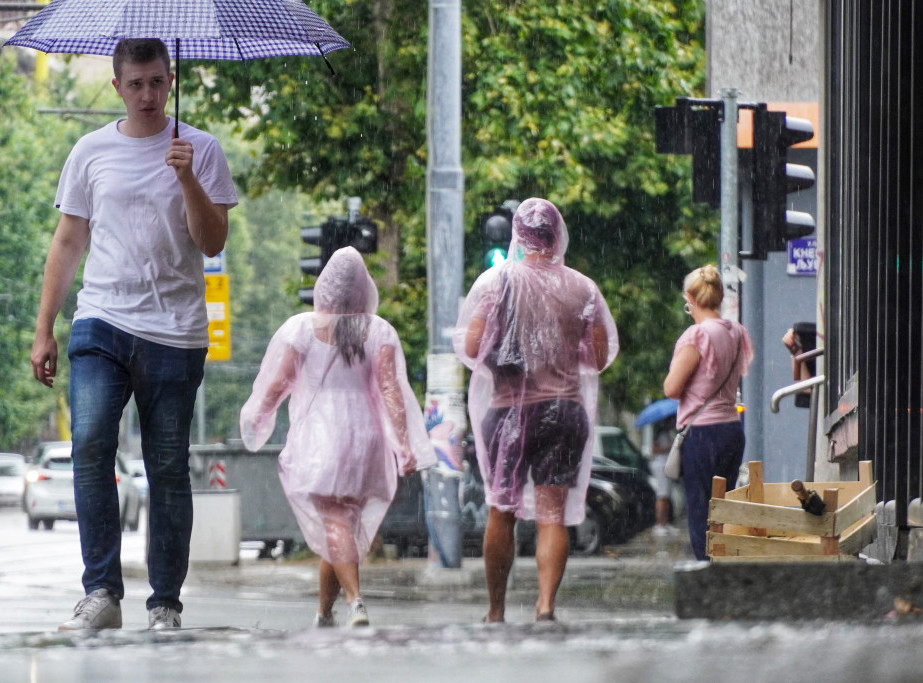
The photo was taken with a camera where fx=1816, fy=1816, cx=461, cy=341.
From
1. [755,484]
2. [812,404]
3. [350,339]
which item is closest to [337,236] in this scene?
[812,404]

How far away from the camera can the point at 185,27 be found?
5.96 m

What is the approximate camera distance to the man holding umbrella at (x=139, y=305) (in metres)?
5.29

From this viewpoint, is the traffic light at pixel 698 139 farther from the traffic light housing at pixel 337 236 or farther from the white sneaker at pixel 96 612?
the white sneaker at pixel 96 612

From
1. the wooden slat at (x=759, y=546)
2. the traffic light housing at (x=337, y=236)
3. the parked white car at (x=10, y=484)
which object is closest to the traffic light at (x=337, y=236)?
the traffic light housing at (x=337, y=236)

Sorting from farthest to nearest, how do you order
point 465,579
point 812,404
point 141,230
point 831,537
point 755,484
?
point 465,579 < point 812,404 < point 755,484 < point 831,537 < point 141,230

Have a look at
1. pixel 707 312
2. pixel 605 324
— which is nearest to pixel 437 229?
pixel 707 312

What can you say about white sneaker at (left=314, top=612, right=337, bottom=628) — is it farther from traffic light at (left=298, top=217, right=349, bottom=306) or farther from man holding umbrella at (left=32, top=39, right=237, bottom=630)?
traffic light at (left=298, top=217, right=349, bottom=306)

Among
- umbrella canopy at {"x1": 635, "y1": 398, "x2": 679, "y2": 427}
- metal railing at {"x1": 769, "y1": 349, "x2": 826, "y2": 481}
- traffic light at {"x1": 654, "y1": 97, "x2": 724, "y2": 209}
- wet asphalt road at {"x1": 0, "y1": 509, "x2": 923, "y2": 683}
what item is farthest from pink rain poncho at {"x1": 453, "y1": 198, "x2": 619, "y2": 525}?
umbrella canopy at {"x1": 635, "y1": 398, "x2": 679, "y2": 427}

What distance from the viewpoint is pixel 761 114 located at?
11.4m

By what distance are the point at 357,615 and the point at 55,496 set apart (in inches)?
913

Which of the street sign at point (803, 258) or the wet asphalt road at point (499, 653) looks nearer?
the wet asphalt road at point (499, 653)

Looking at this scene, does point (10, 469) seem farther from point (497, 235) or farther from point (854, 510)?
point (854, 510)

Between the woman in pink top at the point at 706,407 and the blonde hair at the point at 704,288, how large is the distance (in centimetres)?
21

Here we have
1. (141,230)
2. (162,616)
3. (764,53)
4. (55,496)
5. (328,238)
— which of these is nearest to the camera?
(162,616)
